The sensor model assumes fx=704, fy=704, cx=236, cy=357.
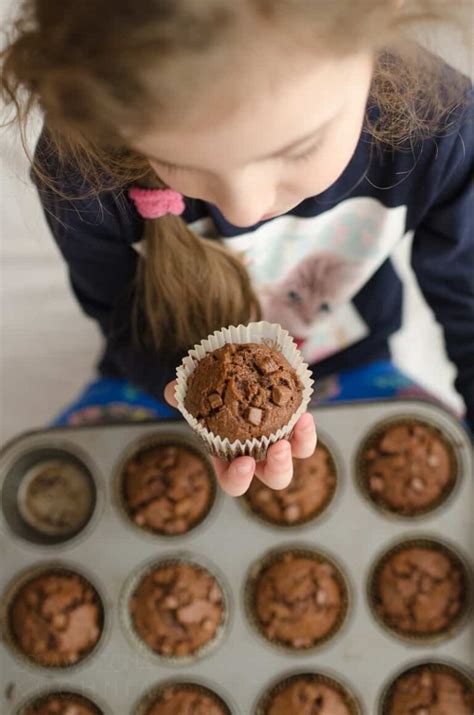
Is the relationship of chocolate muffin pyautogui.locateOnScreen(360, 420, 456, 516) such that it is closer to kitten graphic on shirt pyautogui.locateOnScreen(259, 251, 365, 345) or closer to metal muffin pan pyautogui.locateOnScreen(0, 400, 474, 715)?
metal muffin pan pyautogui.locateOnScreen(0, 400, 474, 715)

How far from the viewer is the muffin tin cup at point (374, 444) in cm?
126

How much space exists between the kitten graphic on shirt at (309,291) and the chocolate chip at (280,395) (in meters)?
0.38

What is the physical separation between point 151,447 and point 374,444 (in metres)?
0.42

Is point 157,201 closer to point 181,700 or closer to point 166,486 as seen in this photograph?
point 166,486

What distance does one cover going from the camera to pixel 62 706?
45.9 inches

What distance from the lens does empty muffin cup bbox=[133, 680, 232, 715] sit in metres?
1.17

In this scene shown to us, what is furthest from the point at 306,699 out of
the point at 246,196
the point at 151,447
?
the point at 246,196

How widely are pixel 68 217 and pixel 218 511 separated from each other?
57 centimetres

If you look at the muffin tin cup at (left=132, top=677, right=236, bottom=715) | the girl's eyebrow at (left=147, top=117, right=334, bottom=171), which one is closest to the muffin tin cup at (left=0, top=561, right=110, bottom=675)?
the muffin tin cup at (left=132, top=677, right=236, bottom=715)

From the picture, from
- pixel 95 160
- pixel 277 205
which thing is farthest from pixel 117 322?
pixel 277 205

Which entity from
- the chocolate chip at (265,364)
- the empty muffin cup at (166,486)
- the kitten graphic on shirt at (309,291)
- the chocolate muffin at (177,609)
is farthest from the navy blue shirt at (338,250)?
the chocolate muffin at (177,609)

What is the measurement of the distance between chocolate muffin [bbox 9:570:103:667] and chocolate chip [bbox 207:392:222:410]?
497mm

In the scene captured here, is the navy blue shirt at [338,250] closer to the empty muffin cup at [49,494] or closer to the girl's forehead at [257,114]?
the empty muffin cup at [49,494]

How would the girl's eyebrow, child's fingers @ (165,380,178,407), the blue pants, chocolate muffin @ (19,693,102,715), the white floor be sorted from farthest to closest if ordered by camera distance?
the white floor < the blue pants < chocolate muffin @ (19,693,102,715) < child's fingers @ (165,380,178,407) < the girl's eyebrow
